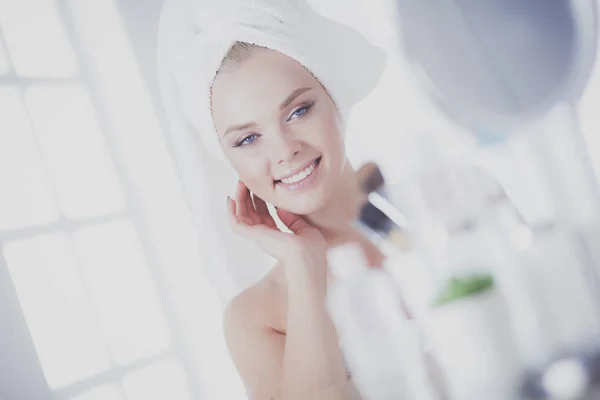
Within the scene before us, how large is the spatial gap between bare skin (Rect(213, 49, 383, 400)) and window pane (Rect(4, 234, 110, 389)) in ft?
0.61

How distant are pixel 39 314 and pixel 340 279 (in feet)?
1.29

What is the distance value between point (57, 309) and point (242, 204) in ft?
0.96

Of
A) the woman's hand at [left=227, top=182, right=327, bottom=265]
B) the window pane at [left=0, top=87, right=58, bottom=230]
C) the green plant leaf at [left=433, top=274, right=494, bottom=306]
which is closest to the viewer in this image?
the green plant leaf at [left=433, top=274, right=494, bottom=306]

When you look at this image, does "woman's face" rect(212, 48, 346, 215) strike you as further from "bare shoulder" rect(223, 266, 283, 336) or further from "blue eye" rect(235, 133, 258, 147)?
"bare shoulder" rect(223, 266, 283, 336)

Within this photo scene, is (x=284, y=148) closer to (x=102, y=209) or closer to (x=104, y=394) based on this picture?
(x=102, y=209)

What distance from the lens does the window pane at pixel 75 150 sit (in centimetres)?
78

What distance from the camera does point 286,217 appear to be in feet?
2.94

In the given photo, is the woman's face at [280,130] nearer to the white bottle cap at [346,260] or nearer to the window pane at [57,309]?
the white bottle cap at [346,260]

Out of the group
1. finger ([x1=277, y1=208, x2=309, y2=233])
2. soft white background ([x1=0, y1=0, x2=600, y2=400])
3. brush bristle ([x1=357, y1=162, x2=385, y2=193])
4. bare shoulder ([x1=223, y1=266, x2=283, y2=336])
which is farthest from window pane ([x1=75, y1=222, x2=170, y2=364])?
brush bristle ([x1=357, y1=162, x2=385, y2=193])

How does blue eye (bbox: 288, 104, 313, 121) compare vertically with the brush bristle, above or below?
above

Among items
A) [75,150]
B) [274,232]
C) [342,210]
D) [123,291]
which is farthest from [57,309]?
[342,210]

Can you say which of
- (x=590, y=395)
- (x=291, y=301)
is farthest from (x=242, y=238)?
(x=590, y=395)

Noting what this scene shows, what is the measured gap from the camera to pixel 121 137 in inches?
32.4

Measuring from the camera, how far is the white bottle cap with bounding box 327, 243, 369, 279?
2.75 ft
